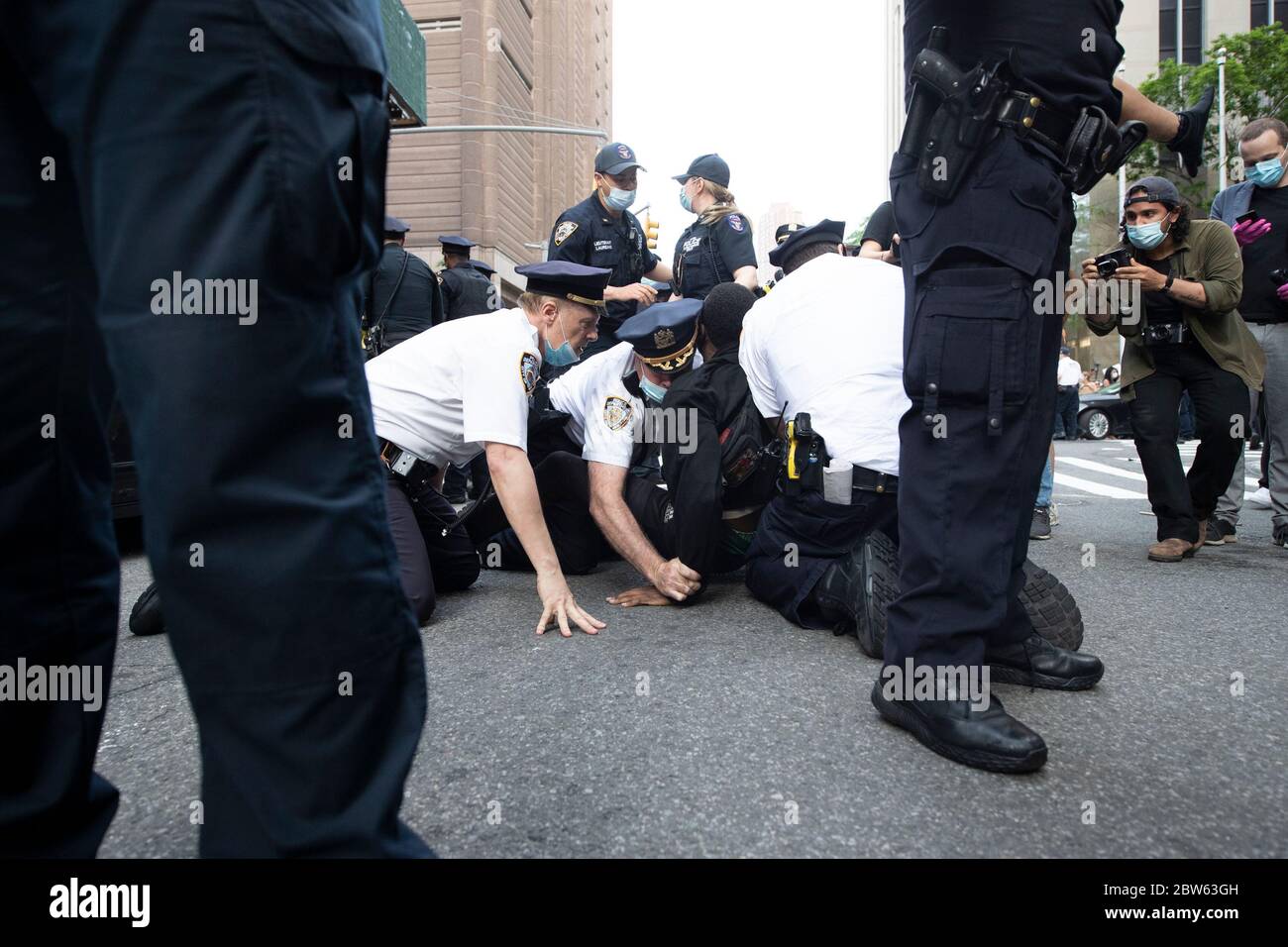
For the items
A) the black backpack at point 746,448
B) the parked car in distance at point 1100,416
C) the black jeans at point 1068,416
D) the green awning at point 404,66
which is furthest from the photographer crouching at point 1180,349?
the parked car in distance at point 1100,416

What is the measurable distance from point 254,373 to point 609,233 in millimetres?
4508

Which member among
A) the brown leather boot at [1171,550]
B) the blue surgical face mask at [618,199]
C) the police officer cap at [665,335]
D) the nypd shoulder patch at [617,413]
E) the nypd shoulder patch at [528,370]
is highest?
the blue surgical face mask at [618,199]

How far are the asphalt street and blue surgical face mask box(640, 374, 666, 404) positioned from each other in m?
0.93

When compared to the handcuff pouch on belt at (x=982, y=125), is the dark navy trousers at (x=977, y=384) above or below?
below

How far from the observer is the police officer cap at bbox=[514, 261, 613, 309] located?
313cm

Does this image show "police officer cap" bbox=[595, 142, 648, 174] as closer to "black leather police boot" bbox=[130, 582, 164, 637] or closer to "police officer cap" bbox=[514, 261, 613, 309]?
"police officer cap" bbox=[514, 261, 613, 309]

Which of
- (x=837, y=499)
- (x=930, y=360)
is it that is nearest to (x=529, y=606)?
(x=837, y=499)

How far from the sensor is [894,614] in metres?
1.83

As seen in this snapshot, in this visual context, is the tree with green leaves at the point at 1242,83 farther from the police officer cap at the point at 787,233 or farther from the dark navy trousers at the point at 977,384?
the dark navy trousers at the point at 977,384

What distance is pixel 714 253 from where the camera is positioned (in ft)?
16.6

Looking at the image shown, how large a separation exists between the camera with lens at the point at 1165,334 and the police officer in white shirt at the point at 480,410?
2.77m

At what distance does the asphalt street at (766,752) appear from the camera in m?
1.34

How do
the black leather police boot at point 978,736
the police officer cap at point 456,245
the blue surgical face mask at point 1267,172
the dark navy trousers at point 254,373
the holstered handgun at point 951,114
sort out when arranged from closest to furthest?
1. the dark navy trousers at point 254,373
2. the black leather police boot at point 978,736
3. the holstered handgun at point 951,114
4. the blue surgical face mask at point 1267,172
5. the police officer cap at point 456,245

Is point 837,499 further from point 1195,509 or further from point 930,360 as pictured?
point 1195,509
